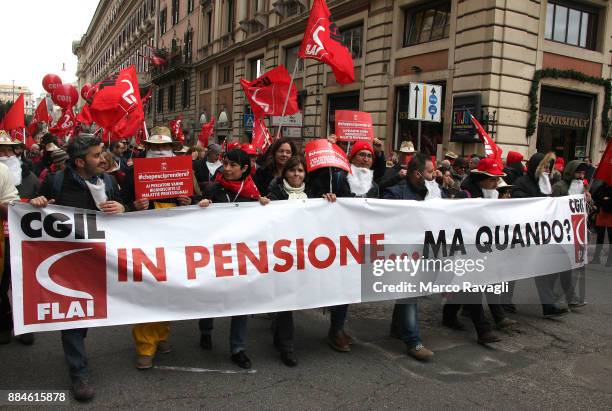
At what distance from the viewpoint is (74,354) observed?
3.58 metres

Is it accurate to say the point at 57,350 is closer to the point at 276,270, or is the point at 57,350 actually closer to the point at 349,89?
the point at 276,270

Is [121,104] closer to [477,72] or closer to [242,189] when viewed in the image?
[242,189]

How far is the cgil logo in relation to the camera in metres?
3.55

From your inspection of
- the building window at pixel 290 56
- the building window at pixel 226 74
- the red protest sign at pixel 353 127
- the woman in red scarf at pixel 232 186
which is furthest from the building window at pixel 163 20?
the woman in red scarf at pixel 232 186

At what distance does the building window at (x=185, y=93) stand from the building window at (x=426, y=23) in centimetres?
Result: 2453

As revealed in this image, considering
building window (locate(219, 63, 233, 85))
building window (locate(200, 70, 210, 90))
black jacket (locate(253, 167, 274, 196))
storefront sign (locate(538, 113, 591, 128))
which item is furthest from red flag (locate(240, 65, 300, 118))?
building window (locate(200, 70, 210, 90))

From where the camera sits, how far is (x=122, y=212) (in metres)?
3.78

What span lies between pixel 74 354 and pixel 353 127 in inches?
183

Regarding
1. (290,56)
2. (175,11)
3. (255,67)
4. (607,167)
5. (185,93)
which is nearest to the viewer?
(607,167)

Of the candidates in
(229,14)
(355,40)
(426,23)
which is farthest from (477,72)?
(229,14)

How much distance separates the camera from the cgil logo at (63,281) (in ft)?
11.6

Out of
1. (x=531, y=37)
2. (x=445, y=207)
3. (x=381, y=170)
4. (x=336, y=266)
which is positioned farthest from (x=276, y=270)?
(x=531, y=37)

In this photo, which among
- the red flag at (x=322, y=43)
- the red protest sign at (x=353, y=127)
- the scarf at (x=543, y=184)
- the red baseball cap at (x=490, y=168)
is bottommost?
the scarf at (x=543, y=184)

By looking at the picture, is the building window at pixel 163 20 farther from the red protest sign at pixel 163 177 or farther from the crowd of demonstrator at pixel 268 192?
the red protest sign at pixel 163 177
